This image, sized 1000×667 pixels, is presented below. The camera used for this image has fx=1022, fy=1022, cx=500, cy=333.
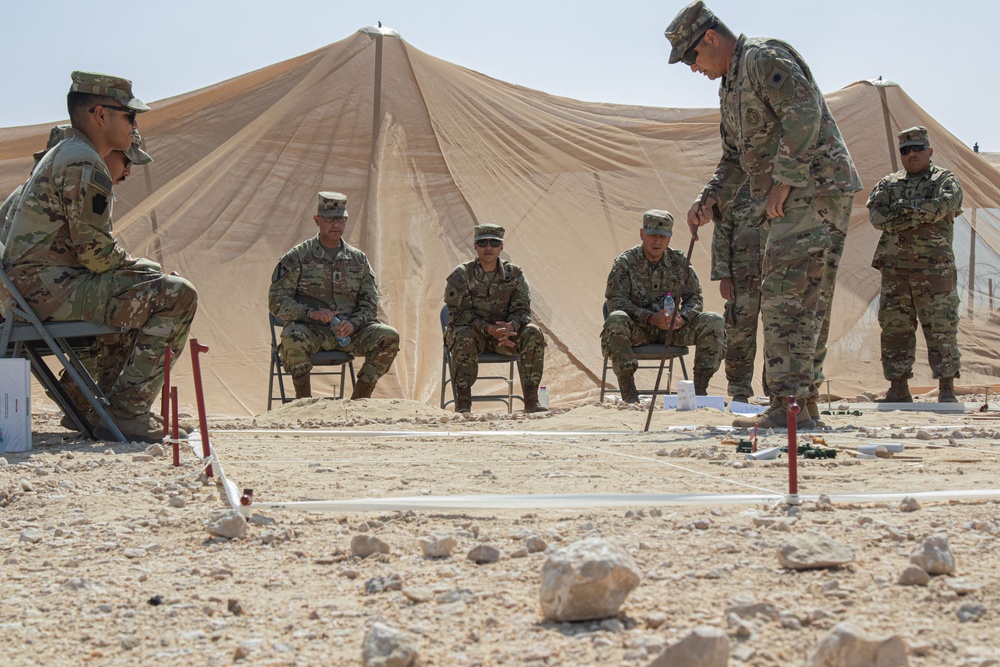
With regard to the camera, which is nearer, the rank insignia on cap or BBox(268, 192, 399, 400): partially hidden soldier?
the rank insignia on cap

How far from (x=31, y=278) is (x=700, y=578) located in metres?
2.89

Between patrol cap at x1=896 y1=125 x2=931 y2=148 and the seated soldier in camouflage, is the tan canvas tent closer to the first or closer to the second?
the seated soldier in camouflage

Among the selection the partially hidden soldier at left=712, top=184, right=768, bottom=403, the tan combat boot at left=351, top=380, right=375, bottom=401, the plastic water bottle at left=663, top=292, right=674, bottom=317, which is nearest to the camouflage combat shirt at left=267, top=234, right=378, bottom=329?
the tan combat boot at left=351, top=380, right=375, bottom=401

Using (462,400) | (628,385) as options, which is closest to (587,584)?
(628,385)

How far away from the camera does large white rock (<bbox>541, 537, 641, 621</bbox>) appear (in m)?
1.36

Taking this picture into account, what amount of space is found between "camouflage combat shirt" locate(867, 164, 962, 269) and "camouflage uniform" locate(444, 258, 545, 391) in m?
2.43

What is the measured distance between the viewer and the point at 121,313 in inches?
145

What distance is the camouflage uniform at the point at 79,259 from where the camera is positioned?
358 cm

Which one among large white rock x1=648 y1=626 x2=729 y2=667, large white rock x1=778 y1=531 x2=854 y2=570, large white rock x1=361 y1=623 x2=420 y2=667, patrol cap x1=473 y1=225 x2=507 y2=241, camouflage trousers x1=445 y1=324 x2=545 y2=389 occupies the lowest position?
large white rock x1=361 y1=623 x2=420 y2=667

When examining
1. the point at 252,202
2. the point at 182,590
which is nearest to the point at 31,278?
the point at 182,590

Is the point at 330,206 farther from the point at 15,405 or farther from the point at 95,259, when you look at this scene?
the point at 15,405

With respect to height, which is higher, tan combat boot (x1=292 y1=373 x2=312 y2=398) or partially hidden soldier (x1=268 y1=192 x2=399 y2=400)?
partially hidden soldier (x1=268 y1=192 x2=399 y2=400)

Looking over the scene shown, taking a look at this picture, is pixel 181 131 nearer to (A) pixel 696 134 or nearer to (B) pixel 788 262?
(A) pixel 696 134

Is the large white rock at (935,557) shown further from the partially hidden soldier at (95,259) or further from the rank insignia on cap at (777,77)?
the partially hidden soldier at (95,259)
